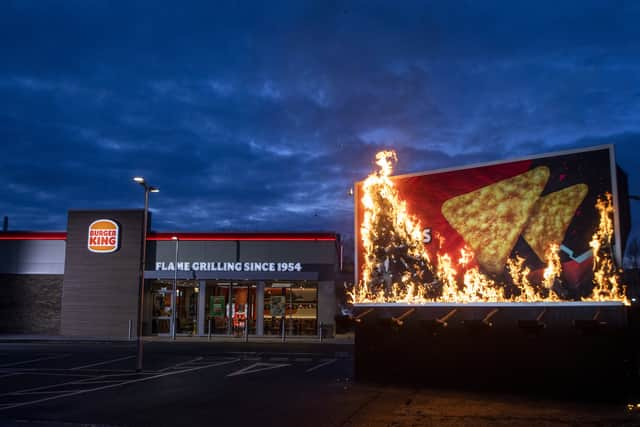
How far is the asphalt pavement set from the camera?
38.1ft

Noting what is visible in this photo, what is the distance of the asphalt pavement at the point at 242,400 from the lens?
1162cm

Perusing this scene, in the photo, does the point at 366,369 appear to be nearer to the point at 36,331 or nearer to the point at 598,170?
the point at 598,170

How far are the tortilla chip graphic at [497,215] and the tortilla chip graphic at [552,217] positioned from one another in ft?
0.79

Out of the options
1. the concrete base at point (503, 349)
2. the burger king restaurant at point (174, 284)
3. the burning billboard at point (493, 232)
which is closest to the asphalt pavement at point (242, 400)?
the concrete base at point (503, 349)

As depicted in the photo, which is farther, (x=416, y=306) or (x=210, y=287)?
(x=210, y=287)

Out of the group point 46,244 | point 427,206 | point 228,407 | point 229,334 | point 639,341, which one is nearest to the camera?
point 228,407

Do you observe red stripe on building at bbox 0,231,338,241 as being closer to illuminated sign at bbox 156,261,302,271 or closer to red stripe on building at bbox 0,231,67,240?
illuminated sign at bbox 156,261,302,271

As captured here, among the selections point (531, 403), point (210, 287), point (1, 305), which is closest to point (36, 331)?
point (1, 305)

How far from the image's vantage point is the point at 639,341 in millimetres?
15109

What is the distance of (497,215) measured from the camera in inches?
660

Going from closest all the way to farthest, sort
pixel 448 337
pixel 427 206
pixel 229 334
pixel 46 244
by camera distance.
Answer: pixel 448 337 < pixel 427 206 < pixel 229 334 < pixel 46 244

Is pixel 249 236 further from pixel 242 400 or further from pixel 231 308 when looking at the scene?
pixel 242 400

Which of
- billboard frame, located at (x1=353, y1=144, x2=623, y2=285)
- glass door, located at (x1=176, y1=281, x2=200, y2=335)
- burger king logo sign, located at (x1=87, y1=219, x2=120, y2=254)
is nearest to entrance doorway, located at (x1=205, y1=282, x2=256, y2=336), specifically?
glass door, located at (x1=176, y1=281, x2=200, y2=335)

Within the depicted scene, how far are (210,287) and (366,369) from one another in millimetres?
22765
